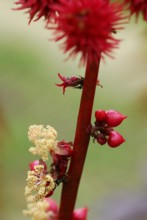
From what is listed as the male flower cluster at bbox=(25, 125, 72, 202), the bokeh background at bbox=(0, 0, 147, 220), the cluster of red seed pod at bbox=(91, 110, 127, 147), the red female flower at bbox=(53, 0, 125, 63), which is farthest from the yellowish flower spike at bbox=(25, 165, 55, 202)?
the bokeh background at bbox=(0, 0, 147, 220)

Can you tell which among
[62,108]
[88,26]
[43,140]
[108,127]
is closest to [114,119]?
[108,127]

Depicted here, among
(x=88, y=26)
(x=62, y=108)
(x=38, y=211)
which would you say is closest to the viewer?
(x=88, y=26)

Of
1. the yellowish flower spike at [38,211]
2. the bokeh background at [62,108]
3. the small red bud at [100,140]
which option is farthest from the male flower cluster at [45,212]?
the bokeh background at [62,108]

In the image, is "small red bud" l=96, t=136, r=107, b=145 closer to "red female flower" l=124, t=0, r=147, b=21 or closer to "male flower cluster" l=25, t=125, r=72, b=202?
"male flower cluster" l=25, t=125, r=72, b=202

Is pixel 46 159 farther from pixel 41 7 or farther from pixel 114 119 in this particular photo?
pixel 41 7

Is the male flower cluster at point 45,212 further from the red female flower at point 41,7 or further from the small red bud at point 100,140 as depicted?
the red female flower at point 41,7

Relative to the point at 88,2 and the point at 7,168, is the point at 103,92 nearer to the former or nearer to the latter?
the point at 7,168
